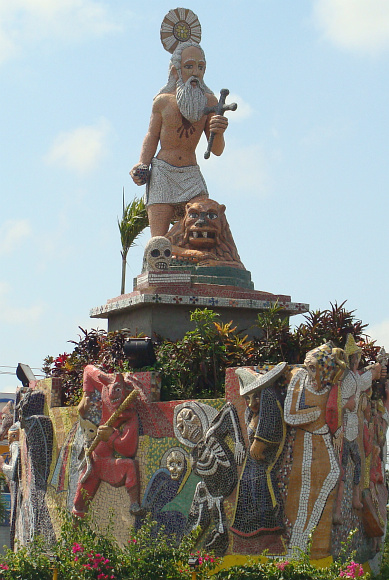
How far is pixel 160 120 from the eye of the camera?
17.3m

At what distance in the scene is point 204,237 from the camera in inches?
638

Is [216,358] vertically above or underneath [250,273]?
underneath

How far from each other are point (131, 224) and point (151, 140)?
5298 mm

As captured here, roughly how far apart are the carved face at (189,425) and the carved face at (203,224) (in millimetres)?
4396

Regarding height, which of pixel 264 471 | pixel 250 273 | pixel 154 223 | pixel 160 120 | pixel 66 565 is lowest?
pixel 66 565

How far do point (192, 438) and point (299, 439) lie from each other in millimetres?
1660

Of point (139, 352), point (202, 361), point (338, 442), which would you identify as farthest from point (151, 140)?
point (338, 442)

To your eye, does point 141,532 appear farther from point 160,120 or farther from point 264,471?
point 160,120

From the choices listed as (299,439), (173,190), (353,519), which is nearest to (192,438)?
(299,439)

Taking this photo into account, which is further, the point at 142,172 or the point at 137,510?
the point at 142,172

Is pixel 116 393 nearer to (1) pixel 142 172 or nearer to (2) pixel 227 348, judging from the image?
(2) pixel 227 348

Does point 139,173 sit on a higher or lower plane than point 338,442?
higher

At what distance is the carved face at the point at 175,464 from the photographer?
12.6 meters

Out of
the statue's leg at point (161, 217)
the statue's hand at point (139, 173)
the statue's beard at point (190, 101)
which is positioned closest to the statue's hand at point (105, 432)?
the statue's leg at point (161, 217)
